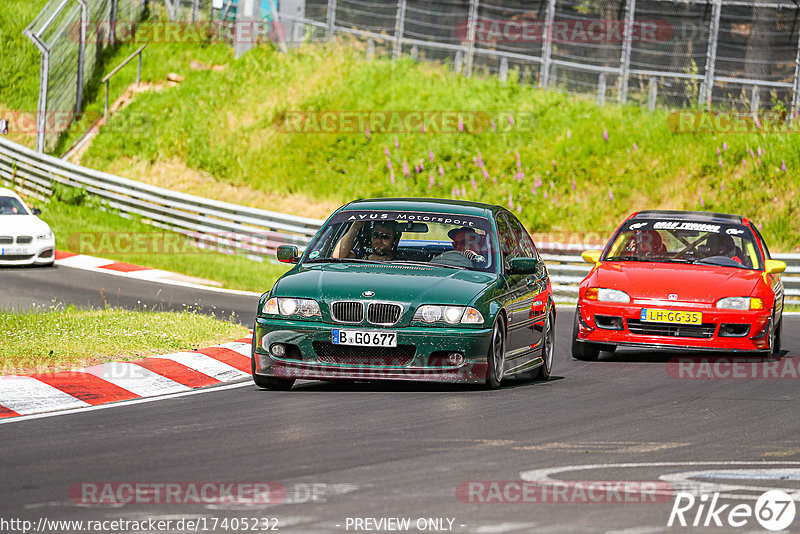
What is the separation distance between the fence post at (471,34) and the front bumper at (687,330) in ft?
64.5

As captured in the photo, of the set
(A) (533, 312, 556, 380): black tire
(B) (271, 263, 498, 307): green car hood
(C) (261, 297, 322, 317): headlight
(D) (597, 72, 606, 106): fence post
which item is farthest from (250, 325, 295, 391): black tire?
(D) (597, 72, 606, 106): fence post

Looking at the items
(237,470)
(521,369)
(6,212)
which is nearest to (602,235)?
(6,212)

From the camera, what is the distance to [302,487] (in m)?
6.18

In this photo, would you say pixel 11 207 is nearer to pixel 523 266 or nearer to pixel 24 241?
pixel 24 241

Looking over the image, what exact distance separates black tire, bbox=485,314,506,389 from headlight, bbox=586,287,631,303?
2.89m

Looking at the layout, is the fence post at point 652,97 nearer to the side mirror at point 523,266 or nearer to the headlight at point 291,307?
the side mirror at point 523,266

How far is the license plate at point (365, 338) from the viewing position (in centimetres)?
940

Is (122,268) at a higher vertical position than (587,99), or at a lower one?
lower

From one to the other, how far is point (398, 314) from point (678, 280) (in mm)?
4306

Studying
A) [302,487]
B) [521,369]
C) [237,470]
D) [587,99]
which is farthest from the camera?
[587,99]

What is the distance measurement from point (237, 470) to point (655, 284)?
7.01 m

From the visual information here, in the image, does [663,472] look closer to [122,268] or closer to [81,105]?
[122,268]
